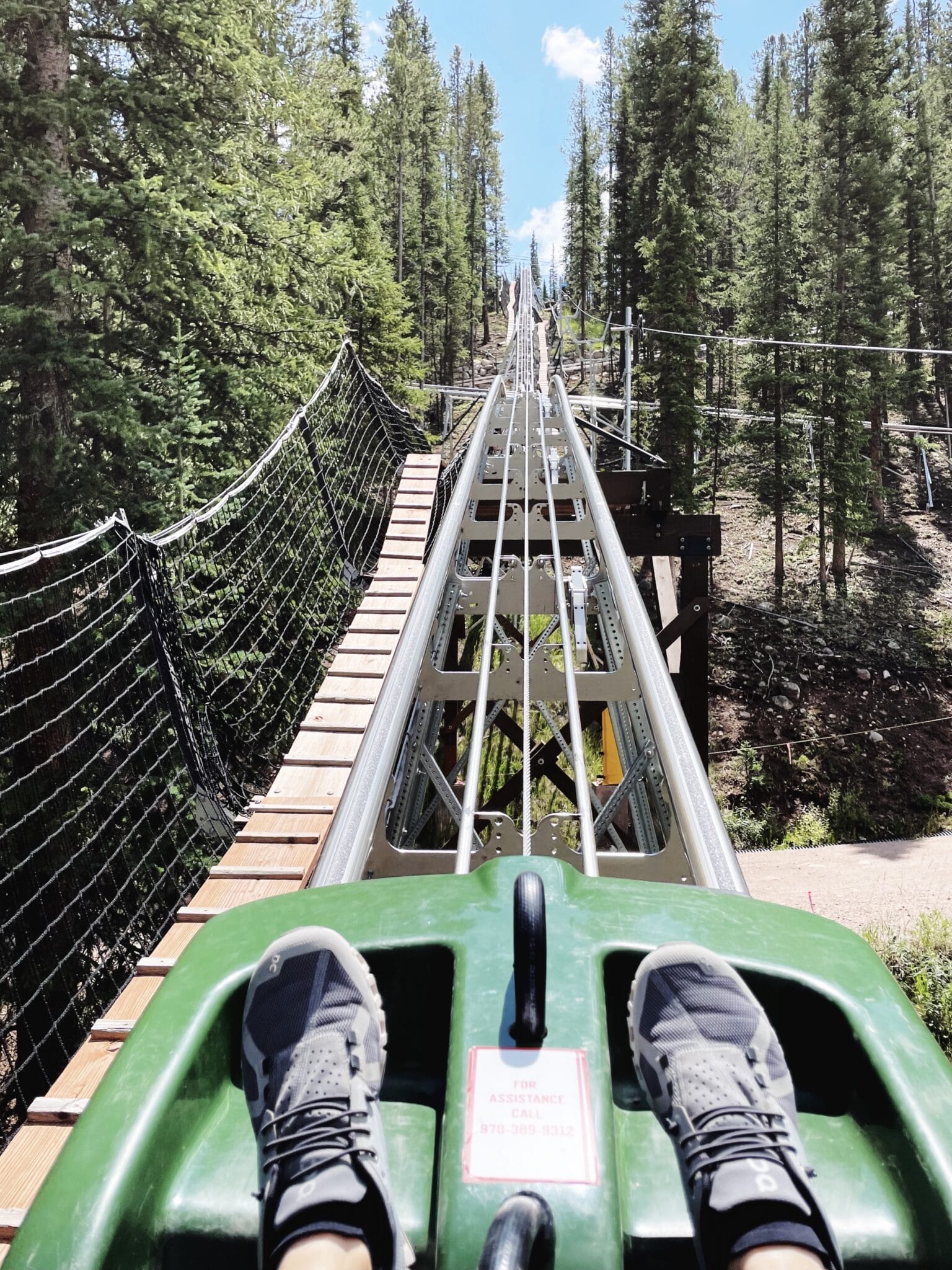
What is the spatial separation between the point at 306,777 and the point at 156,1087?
2.17 meters

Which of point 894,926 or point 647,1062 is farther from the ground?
point 647,1062

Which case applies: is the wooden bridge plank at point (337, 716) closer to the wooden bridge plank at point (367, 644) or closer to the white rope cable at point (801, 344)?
the wooden bridge plank at point (367, 644)

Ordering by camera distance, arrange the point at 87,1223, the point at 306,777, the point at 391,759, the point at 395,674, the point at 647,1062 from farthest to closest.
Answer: the point at 306,777 < the point at 395,674 < the point at 391,759 < the point at 647,1062 < the point at 87,1223

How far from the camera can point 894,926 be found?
8688 millimetres

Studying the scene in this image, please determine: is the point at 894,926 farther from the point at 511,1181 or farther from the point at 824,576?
the point at 824,576

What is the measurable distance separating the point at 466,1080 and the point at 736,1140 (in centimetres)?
36

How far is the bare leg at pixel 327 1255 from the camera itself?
0.95 m

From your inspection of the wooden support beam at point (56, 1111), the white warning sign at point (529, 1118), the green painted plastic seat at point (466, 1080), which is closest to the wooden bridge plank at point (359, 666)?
the wooden support beam at point (56, 1111)

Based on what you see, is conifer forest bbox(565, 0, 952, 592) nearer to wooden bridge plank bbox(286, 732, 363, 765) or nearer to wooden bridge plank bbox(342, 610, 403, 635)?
wooden bridge plank bbox(342, 610, 403, 635)

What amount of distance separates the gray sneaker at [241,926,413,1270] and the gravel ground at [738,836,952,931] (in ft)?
27.6

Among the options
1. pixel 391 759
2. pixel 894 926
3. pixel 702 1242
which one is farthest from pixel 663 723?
pixel 894 926

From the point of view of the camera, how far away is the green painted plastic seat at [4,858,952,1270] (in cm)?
95

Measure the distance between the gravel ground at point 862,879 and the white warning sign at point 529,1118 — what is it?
844 cm

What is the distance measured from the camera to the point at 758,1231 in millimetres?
971
